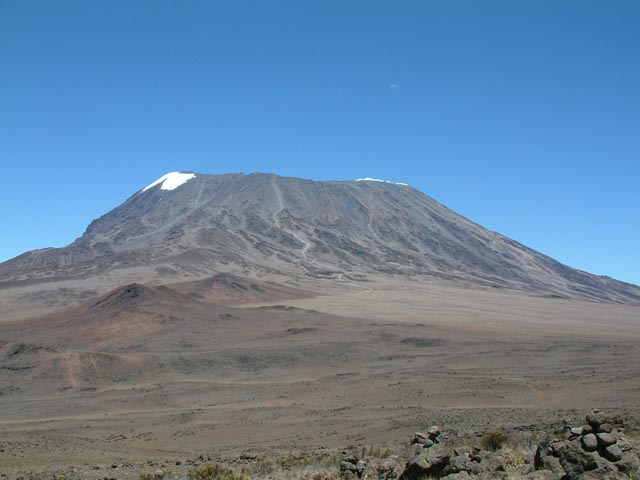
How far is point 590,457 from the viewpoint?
951 centimetres

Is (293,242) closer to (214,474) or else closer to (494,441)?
(494,441)

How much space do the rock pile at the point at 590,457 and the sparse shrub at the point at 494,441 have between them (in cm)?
469

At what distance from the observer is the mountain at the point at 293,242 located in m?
119

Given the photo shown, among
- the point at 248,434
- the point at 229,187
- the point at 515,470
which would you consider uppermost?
the point at 229,187

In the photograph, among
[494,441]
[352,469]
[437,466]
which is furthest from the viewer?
[494,441]

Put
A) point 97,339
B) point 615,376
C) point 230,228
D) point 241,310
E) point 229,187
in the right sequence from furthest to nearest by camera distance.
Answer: point 229,187
point 230,228
point 241,310
point 97,339
point 615,376

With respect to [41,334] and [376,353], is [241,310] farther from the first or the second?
[376,353]

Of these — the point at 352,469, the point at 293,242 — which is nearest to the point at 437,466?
the point at 352,469

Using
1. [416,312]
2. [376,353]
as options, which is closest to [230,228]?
[416,312]

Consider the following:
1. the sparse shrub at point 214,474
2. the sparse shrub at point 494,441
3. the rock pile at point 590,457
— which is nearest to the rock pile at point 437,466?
the rock pile at point 590,457

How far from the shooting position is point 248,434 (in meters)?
24.1

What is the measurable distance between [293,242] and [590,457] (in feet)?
446

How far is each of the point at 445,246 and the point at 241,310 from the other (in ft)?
333

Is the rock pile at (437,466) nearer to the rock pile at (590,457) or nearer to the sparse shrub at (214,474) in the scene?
the rock pile at (590,457)
